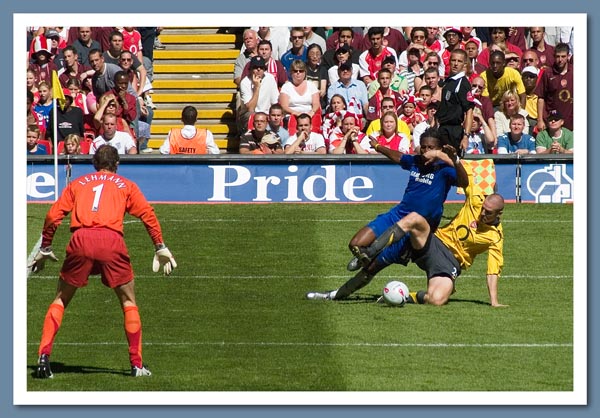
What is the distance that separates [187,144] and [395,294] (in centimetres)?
798

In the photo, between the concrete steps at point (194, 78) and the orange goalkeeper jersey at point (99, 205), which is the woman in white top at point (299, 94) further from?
the orange goalkeeper jersey at point (99, 205)

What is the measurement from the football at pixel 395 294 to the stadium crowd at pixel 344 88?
20.9 ft

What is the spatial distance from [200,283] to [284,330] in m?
2.96

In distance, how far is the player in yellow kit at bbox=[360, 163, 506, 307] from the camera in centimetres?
1752

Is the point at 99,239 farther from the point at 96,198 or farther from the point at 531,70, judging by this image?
the point at 531,70

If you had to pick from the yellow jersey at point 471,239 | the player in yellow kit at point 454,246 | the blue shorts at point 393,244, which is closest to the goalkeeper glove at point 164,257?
the blue shorts at point 393,244

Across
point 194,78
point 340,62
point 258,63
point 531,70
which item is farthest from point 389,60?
point 194,78

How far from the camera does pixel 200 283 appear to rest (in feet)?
64.0

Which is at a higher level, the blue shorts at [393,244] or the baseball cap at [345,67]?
the baseball cap at [345,67]

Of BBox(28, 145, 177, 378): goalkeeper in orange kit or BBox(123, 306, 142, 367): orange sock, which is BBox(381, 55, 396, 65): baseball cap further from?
BBox(123, 306, 142, 367): orange sock

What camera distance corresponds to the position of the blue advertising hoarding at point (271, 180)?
24.2 metres

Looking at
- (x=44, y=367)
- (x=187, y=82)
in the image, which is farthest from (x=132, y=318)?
(x=187, y=82)

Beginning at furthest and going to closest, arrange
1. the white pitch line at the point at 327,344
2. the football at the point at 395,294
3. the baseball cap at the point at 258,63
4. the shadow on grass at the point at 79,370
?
1. the baseball cap at the point at 258,63
2. the football at the point at 395,294
3. the white pitch line at the point at 327,344
4. the shadow on grass at the point at 79,370

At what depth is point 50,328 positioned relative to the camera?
47.0 feet
